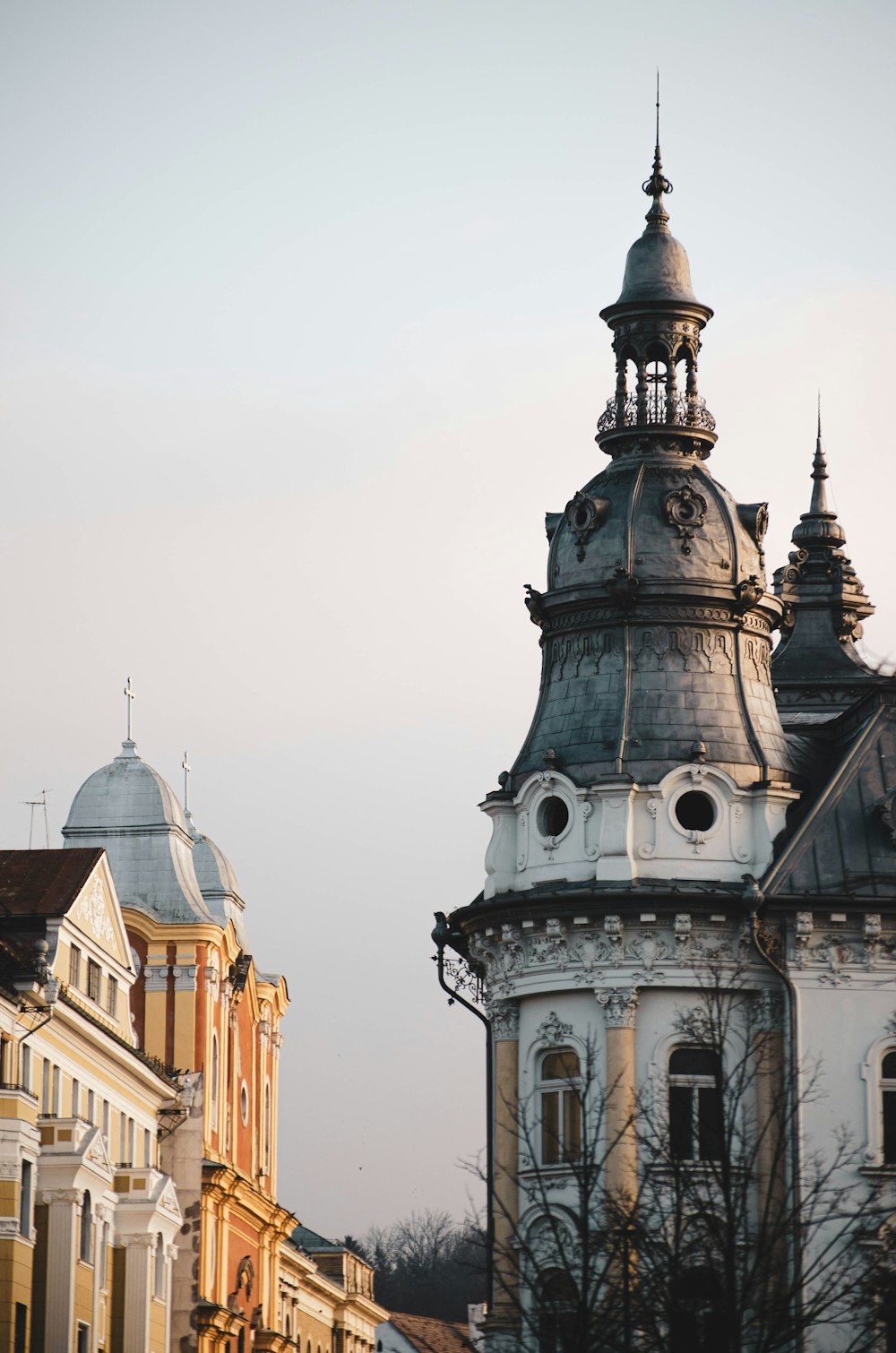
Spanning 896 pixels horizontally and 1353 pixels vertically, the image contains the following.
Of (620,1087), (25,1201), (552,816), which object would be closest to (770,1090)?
(620,1087)

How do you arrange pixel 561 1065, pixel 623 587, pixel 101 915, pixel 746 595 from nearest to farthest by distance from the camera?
1. pixel 561 1065
2. pixel 623 587
3. pixel 746 595
4. pixel 101 915

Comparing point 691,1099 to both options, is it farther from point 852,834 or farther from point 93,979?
point 93,979

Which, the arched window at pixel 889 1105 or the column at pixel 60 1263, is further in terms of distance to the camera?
the arched window at pixel 889 1105

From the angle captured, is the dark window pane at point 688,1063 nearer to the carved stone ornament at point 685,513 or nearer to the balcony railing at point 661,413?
the carved stone ornament at point 685,513

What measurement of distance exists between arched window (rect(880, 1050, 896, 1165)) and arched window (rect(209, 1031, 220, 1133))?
30.3 meters

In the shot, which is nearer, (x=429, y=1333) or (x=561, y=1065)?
(x=561, y=1065)

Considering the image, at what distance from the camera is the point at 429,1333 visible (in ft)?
543

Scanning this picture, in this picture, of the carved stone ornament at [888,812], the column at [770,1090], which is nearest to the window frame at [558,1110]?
the column at [770,1090]

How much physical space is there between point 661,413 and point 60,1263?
2700 cm

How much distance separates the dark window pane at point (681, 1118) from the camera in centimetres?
6925

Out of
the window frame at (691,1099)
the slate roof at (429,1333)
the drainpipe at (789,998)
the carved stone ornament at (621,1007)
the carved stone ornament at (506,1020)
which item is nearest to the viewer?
the drainpipe at (789,998)

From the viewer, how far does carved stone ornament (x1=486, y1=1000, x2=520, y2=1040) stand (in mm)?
73250

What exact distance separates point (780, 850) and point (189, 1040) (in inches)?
1124

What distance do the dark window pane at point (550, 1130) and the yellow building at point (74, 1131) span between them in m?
11.0
